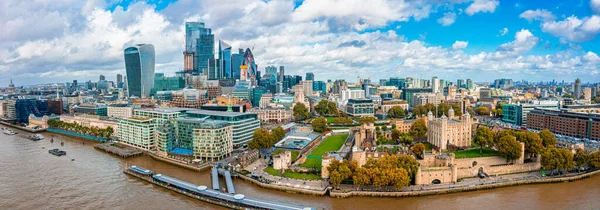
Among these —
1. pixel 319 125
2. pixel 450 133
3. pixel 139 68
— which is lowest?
pixel 319 125

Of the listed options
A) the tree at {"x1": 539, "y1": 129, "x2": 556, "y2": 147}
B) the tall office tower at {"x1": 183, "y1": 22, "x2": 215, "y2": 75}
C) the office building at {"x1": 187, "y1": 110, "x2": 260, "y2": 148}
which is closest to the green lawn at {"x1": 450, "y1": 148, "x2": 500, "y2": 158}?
the tree at {"x1": 539, "y1": 129, "x2": 556, "y2": 147}

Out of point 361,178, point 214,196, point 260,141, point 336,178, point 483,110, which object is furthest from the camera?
point 483,110

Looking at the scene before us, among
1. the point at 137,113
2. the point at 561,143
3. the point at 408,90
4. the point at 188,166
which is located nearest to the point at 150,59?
the point at 137,113

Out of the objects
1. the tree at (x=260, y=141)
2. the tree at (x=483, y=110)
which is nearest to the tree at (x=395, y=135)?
the tree at (x=260, y=141)

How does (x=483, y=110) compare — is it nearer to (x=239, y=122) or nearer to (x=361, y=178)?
(x=239, y=122)

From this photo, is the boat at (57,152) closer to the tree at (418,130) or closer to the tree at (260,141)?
the tree at (260,141)

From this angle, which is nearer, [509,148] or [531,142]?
[509,148]

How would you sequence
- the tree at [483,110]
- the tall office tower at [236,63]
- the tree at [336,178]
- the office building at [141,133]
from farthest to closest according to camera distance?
the tall office tower at [236,63] → the tree at [483,110] → the office building at [141,133] → the tree at [336,178]

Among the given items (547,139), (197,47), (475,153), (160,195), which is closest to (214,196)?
(160,195)
